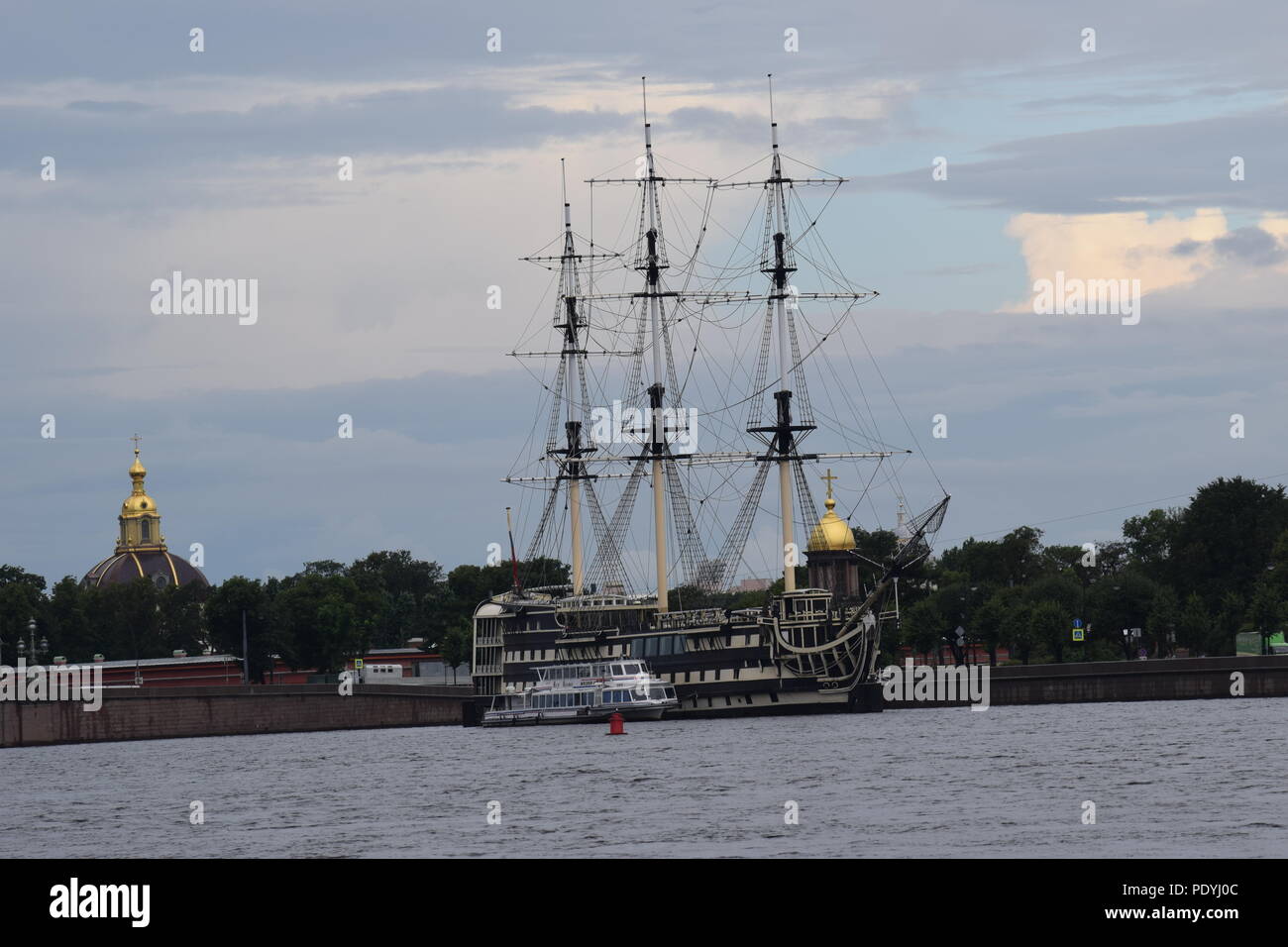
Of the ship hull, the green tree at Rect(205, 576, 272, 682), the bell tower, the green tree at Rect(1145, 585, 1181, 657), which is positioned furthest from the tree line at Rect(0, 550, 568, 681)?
the green tree at Rect(1145, 585, 1181, 657)

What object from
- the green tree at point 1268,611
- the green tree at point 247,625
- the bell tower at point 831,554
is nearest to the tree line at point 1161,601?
the green tree at point 1268,611

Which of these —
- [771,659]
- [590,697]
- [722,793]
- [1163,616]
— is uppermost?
[1163,616]

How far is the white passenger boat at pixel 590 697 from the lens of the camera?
4313 inches

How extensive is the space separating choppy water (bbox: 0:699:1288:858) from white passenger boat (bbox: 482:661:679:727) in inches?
612

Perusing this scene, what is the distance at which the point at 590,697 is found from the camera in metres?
112

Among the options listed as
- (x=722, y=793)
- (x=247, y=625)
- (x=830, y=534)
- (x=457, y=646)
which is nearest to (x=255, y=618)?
(x=247, y=625)

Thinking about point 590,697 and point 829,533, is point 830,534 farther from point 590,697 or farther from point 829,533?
point 590,697

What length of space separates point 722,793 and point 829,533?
252ft

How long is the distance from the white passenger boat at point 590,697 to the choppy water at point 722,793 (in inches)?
612

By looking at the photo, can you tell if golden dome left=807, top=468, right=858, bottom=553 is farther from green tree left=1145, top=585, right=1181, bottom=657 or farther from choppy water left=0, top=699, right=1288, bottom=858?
choppy water left=0, top=699, right=1288, bottom=858

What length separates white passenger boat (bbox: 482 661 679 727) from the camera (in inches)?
4313

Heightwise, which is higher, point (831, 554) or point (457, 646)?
point (831, 554)

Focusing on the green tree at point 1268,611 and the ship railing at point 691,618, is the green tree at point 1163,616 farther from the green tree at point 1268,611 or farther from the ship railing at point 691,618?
the ship railing at point 691,618
